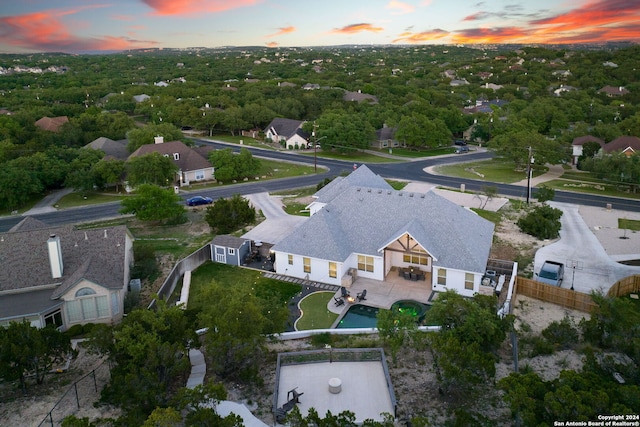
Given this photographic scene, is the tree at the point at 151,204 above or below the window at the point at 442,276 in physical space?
above

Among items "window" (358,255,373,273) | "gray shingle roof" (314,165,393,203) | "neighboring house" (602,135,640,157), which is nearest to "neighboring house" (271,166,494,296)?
"window" (358,255,373,273)

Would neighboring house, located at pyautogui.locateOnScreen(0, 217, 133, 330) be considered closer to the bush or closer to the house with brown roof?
the bush

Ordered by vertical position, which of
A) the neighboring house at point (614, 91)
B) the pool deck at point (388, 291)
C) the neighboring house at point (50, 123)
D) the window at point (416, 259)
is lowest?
the pool deck at point (388, 291)

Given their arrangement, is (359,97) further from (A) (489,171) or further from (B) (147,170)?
(B) (147,170)

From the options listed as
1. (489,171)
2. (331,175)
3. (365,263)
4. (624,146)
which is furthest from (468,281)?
(624,146)

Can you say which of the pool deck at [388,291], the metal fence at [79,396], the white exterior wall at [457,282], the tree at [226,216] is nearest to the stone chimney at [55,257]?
the metal fence at [79,396]

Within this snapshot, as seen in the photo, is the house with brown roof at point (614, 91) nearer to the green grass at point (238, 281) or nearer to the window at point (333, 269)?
the window at point (333, 269)

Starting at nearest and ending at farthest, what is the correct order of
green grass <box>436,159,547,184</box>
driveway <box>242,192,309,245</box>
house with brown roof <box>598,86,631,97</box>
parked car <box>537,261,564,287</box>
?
parked car <box>537,261,564,287</box>, driveway <box>242,192,309,245</box>, green grass <box>436,159,547,184</box>, house with brown roof <box>598,86,631,97</box>
